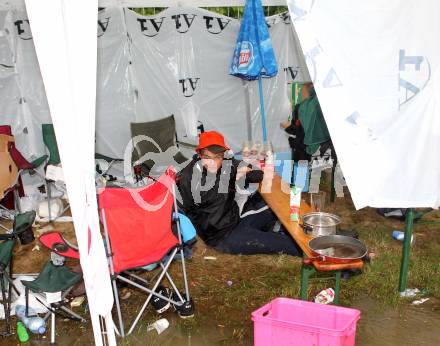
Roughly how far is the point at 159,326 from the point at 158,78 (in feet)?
14.2

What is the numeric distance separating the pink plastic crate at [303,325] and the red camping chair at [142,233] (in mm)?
966

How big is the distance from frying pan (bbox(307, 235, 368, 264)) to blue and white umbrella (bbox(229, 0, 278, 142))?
3676mm

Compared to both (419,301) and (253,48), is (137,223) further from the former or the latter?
(253,48)

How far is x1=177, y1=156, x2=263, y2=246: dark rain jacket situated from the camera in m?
4.67

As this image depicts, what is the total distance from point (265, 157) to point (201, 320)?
79.0 inches

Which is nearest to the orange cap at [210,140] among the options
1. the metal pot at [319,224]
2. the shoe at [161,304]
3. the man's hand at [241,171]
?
the man's hand at [241,171]

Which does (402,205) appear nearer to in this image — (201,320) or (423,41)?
(423,41)

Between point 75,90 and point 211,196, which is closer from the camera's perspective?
point 75,90

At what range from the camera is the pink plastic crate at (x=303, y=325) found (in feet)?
9.40

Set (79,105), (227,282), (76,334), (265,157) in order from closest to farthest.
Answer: (79,105) < (76,334) < (227,282) < (265,157)

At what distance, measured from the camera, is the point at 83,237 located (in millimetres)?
2598

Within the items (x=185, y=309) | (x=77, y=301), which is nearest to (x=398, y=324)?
(x=185, y=309)

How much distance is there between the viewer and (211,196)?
472 centimetres

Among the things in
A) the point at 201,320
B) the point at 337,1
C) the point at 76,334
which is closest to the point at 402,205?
the point at 337,1
